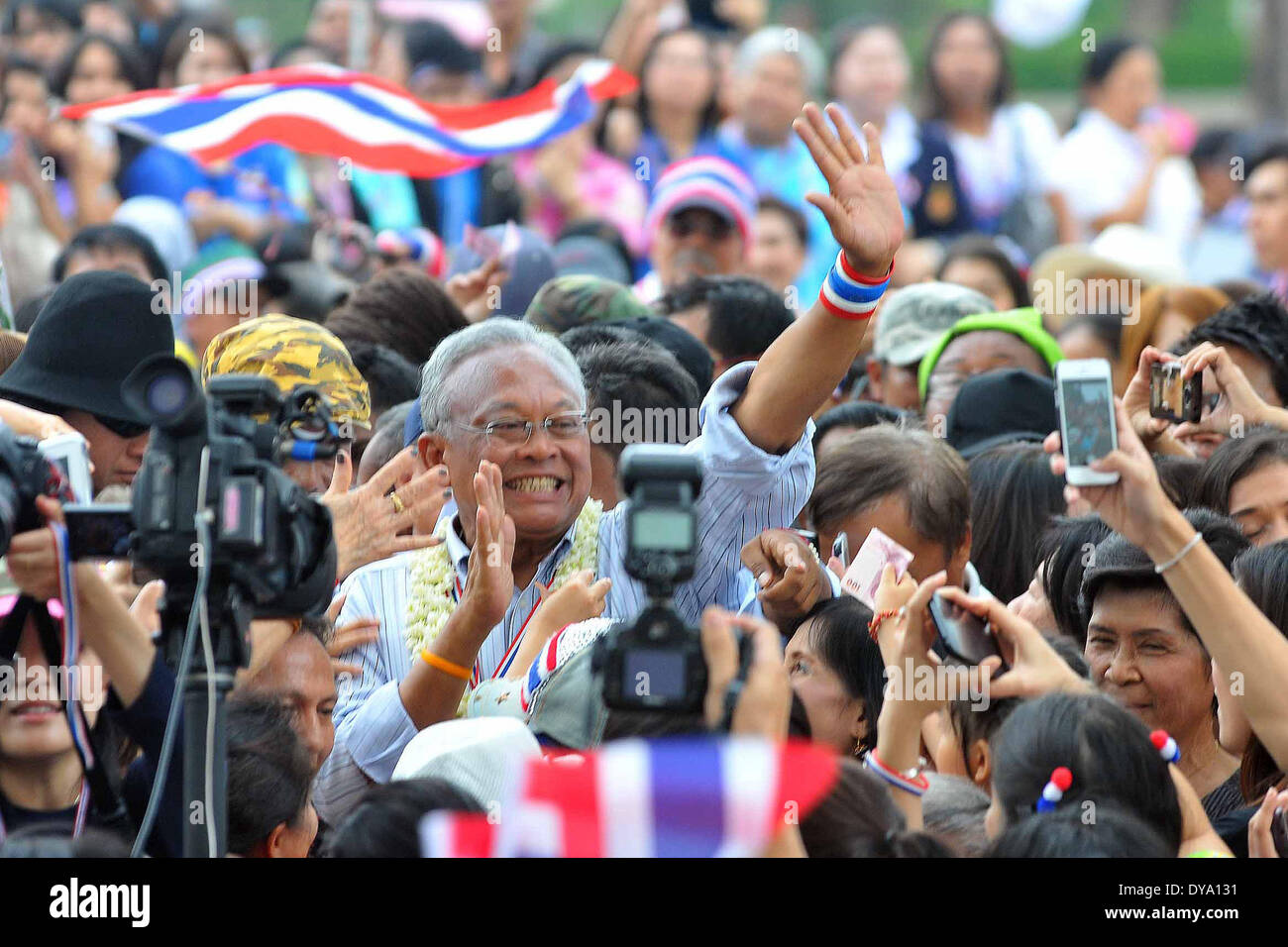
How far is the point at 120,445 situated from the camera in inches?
182

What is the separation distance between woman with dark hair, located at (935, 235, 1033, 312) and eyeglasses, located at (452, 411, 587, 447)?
3.47m

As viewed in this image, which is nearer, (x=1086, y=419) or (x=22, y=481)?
(x=22, y=481)

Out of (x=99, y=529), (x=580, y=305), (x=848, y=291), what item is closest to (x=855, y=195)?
(x=848, y=291)

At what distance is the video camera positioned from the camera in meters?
2.77

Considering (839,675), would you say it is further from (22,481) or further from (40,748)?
(22,481)

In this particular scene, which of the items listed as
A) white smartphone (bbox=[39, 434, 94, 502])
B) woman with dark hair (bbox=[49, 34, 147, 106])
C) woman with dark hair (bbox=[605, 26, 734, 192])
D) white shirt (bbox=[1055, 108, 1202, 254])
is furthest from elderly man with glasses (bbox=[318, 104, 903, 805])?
white shirt (bbox=[1055, 108, 1202, 254])

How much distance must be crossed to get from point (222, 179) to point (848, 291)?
19.7 feet

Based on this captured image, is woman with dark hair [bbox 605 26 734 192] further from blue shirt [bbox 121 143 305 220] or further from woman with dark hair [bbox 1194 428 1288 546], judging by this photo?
woman with dark hair [bbox 1194 428 1288 546]

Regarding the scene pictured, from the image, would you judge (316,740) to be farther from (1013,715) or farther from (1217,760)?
(1217,760)

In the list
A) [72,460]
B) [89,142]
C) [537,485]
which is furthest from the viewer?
[89,142]

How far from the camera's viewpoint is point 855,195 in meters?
3.92

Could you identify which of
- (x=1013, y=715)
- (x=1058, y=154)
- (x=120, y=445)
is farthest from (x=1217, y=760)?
(x=1058, y=154)

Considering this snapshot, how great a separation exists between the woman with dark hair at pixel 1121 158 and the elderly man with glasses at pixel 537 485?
6.46 metres
